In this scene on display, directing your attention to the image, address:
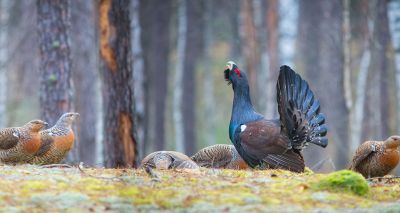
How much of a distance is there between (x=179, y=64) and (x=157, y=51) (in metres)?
1.83

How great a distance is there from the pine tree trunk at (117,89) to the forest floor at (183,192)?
521 cm

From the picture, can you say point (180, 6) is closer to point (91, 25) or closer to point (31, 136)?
point (91, 25)

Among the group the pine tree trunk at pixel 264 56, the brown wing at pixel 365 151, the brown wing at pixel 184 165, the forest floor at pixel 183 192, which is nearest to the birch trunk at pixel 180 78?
the pine tree trunk at pixel 264 56

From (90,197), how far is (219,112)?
3566cm

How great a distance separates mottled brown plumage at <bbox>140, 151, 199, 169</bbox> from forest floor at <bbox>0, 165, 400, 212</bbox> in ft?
4.31

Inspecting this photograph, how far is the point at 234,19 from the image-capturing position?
113ft

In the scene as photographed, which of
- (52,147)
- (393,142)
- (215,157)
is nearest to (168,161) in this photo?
(215,157)

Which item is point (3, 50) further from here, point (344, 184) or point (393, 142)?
point (344, 184)

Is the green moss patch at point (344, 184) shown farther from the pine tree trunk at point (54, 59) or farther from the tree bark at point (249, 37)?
the tree bark at point (249, 37)

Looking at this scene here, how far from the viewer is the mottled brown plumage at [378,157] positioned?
1102 cm

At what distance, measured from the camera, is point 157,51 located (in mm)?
33750

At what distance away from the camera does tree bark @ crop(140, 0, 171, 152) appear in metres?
31.7

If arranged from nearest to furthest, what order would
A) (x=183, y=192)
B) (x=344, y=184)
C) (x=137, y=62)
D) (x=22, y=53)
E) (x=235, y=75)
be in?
(x=183, y=192) < (x=344, y=184) < (x=235, y=75) < (x=137, y=62) < (x=22, y=53)

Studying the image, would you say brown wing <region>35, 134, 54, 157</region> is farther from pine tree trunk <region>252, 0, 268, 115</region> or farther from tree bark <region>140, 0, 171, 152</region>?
tree bark <region>140, 0, 171, 152</region>
